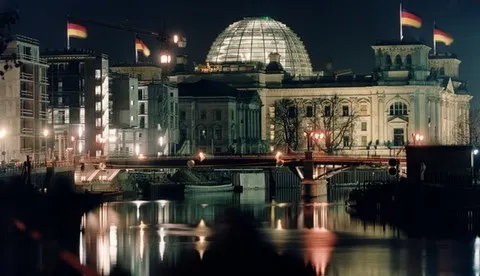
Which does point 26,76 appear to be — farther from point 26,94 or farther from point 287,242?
point 287,242

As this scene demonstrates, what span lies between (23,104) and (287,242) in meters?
54.2

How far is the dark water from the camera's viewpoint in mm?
99625

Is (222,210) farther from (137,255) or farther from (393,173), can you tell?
(137,255)

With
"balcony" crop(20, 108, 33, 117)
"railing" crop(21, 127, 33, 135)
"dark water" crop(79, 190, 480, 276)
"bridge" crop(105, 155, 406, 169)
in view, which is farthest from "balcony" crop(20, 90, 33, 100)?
"dark water" crop(79, 190, 480, 276)

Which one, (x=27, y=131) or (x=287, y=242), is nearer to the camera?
(x=287, y=242)

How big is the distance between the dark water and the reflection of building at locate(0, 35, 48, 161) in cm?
1194

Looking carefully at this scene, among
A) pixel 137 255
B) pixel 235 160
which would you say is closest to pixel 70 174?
pixel 235 160

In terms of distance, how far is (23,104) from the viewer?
16425 centimetres

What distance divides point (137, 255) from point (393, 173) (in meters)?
51.1

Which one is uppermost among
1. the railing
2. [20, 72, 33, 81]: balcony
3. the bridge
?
[20, 72, 33, 81]: balcony

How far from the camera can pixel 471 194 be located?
432 feet

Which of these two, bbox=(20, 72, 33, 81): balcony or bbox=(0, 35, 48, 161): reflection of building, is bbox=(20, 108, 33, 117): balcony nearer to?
bbox=(0, 35, 48, 161): reflection of building

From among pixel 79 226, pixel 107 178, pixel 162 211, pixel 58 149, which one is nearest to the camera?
pixel 79 226

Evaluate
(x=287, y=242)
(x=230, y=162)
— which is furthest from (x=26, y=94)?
(x=287, y=242)
